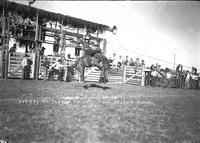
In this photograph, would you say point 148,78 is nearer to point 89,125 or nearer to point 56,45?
A: point 56,45

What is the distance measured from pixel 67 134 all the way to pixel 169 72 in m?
22.3

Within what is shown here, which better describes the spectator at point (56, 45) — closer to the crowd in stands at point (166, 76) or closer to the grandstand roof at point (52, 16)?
the grandstand roof at point (52, 16)

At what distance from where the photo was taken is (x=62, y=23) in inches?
1006

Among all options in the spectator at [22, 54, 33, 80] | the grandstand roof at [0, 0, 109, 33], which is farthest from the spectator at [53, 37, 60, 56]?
the spectator at [22, 54, 33, 80]

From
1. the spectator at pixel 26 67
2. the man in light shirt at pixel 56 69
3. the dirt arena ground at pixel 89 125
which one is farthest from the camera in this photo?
the man in light shirt at pixel 56 69

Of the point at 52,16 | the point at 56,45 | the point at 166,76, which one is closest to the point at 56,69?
the point at 52,16

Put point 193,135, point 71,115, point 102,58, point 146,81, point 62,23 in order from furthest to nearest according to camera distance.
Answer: point 62,23, point 146,81, point 102,58, point 71,115, point 193,135

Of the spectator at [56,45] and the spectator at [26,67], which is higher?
the spectator at [56,45]

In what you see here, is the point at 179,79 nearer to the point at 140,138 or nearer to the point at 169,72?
the point at 169,72

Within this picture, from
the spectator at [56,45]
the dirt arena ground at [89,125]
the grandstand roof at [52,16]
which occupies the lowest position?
the dirt arena ground at [89,125]

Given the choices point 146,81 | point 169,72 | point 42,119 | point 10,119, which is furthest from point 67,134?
point 169,72

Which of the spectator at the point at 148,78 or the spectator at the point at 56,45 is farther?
the spectator at the point at 56,45

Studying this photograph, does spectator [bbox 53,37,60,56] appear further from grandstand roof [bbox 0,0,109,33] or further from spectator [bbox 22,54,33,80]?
spectator [bbox 22,54,33,80]

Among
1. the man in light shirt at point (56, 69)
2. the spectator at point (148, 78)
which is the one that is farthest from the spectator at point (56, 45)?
the spectator at point (148, 78)
